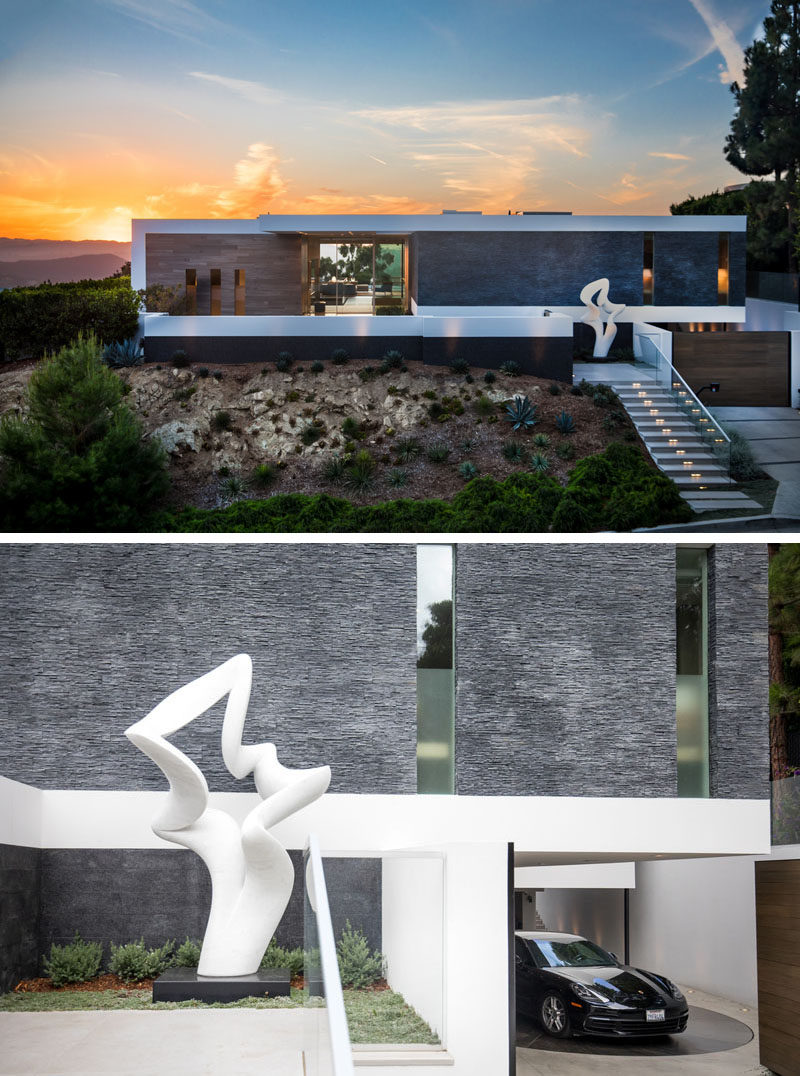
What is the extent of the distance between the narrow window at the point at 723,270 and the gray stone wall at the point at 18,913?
830 cm

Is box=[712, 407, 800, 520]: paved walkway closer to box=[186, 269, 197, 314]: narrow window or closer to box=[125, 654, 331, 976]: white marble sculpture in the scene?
box=[186, 269, 197, 314]: narrow window

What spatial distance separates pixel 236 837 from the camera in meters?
8.95

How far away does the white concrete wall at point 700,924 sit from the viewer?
13.9 metres

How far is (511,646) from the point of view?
10.9 meters

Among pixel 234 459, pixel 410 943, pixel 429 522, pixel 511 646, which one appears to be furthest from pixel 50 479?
pixel 410 943

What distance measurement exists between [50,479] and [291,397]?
2.47 meters

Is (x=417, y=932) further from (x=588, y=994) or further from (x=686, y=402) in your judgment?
(x=686, y=402)

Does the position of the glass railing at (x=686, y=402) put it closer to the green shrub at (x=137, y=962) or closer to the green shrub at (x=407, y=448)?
the green shrub at (x=407, y=448)

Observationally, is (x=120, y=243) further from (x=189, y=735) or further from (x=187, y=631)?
(x=189, y=735)

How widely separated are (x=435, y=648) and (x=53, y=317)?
17.3 ft

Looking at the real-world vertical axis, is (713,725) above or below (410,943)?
above

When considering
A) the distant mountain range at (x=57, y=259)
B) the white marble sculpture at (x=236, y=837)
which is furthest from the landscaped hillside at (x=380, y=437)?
the white marble sculpture at (x=236, y=837)

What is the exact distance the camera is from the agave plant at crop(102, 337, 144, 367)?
11.5 m

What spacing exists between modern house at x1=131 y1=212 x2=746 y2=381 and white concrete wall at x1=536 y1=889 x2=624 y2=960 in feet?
41.4
